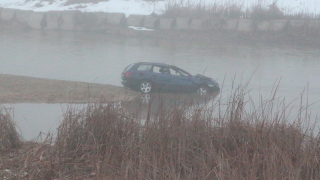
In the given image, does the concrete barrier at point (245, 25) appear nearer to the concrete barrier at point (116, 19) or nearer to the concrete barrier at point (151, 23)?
the concrete barrier at point (151, 23)

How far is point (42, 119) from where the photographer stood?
1192 centimetres

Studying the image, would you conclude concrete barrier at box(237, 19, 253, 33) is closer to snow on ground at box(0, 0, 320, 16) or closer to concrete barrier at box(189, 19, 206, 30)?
concrete barrier at box(189, 19, 206, 30)

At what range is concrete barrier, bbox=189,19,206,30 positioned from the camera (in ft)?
136

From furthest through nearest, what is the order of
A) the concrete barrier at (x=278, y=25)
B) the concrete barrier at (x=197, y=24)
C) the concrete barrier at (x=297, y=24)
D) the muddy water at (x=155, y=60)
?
the concrete barrier at (x=197, y=24)
the concrete barrier at (x=278, y=25)
the concrete barrier at (x=297, y=24)
the muddy water at (x=155, y=60)

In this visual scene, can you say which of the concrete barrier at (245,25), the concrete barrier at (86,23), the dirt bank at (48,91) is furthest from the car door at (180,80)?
the concrete barrier at (86,23)

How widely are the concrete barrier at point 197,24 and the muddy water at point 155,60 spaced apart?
4092 millimetres

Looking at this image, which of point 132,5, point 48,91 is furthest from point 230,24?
point 48,91

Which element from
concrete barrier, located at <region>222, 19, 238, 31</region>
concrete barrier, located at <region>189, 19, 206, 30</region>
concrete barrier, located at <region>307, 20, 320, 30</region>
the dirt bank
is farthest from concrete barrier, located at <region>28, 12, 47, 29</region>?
the dirt bank

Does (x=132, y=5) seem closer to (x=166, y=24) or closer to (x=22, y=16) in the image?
(x=166, y=24)

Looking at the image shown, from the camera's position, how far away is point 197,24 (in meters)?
41.3

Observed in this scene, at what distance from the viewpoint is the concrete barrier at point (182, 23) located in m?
41.4

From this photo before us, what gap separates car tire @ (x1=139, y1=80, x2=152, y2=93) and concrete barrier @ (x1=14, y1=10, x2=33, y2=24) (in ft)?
90.4

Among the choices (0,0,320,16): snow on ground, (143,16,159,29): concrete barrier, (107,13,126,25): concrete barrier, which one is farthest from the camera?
(0,0,320,16): snow on ground

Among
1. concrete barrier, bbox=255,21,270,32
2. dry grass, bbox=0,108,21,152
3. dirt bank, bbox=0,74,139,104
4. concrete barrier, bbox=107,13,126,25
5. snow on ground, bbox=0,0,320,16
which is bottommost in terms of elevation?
dirt bank, bbox=0,74,139,104
